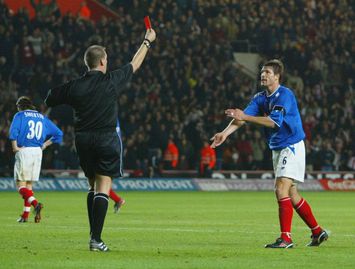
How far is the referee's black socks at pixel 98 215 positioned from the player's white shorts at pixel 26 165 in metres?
6.95

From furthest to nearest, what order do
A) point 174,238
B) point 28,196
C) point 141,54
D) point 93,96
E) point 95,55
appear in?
Answer: point 28,196 < point 174,238 < point 141,54 < point 93,96 < point 95,55

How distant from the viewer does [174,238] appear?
13.4 metres

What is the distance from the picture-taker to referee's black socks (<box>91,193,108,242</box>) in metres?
11.1

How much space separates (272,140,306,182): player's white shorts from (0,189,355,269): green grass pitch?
3.00 feet

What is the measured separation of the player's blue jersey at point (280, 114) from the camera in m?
12.2

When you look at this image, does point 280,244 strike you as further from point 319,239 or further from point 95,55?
point 95,55

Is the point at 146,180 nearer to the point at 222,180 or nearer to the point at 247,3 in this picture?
the point at 222,180

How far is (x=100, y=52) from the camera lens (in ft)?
36.4

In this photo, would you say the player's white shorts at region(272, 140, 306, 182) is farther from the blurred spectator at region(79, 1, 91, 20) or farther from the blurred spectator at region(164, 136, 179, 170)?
the blurred spectator at region(79, 1, 91, 20)

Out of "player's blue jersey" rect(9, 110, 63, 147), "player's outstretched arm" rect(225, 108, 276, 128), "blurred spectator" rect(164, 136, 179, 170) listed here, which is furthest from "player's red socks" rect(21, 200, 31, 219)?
"blurred spectator" rect(164, 136, 179, 170)

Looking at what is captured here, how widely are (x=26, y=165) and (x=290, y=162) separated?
690cm

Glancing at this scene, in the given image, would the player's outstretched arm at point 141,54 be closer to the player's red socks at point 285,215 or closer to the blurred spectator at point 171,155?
the player's red socks at point 285,215

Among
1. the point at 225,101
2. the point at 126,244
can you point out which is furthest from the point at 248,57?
the point at 126,244

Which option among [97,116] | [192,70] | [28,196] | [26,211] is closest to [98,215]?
[97,116]
